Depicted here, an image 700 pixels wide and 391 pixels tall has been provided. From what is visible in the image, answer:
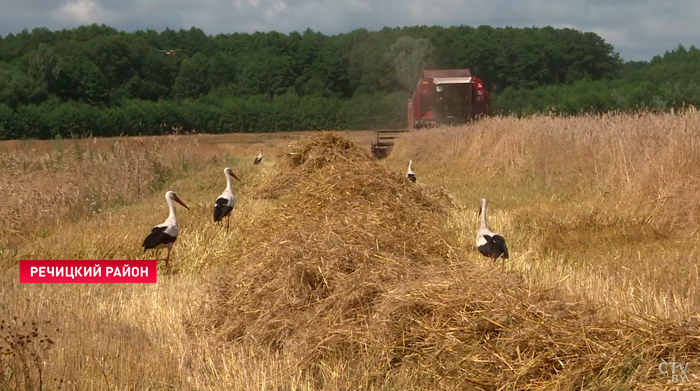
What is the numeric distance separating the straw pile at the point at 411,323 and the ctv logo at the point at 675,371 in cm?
6

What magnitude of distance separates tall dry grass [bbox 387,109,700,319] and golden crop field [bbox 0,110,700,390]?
5cm

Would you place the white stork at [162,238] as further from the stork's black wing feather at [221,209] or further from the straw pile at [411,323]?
the straw pile at [411,323]

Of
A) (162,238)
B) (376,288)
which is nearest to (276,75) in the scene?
(162,238)

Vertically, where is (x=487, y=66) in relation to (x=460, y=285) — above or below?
above

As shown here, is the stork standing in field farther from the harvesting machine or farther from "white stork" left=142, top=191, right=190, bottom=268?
the harvesting machine

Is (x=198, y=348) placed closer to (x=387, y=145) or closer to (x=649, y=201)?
(x=649, y=201)

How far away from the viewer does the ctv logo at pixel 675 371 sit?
4684 millimetres

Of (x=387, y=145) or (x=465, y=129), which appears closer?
(x=465, y=129)

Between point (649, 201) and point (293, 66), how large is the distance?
243 feet

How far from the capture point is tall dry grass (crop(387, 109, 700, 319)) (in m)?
7.52

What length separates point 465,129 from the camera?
24094mm

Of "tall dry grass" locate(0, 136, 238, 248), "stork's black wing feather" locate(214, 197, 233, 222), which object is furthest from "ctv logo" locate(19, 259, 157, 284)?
"stork's black wing feather" locate(214, 197, 233, 222)

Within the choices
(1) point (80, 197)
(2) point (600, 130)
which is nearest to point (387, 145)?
(2) point (600, 130)

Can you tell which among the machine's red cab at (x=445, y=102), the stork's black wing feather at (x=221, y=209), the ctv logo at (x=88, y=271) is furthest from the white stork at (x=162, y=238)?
the machine's red cab at (x=445, y=102)
